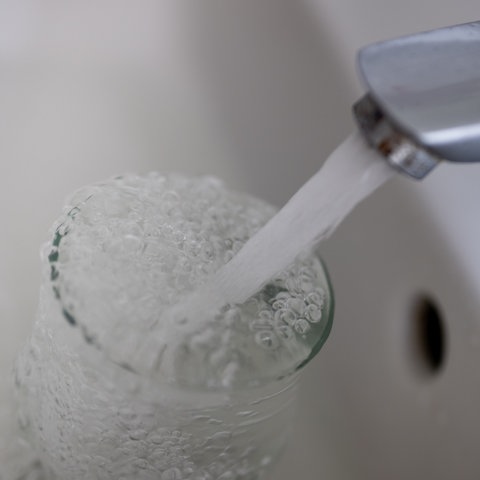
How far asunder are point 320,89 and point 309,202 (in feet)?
0.69

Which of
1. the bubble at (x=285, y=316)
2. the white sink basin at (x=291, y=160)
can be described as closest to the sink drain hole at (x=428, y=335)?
the white sink basin at (x=291, y=160)

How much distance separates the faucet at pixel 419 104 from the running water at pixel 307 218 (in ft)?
0.06

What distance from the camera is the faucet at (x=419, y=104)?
0.80 feet

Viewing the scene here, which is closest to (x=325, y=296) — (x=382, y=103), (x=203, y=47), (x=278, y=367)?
→ (x=278, y=367)

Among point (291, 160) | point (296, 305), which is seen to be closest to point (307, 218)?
point (296, 305)

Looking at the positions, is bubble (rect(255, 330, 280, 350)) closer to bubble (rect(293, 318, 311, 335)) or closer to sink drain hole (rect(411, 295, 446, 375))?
bubble (rect(293, 318, 311, 335))

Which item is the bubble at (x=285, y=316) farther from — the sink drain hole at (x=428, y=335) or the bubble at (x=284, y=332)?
the sink drain hole at (x=428, y=335)

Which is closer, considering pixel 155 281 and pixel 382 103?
pixel 382 103

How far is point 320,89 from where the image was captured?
503 millimetres

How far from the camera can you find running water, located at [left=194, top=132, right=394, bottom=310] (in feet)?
0.94

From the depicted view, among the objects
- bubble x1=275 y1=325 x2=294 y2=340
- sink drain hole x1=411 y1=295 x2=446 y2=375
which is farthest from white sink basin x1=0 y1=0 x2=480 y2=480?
bubble x1=275 y1=325 x2=294 y2=340

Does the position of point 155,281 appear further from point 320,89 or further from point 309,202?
point 320,89

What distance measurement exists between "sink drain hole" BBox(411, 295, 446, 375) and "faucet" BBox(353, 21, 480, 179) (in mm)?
188

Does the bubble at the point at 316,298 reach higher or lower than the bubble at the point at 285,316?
lower
